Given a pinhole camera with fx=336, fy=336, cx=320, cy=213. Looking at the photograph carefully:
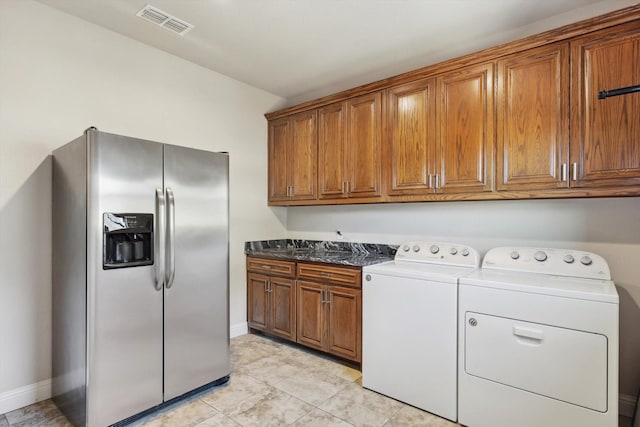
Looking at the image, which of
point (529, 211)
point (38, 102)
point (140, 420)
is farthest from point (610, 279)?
point (38, 102)

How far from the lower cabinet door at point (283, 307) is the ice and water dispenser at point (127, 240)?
4.61 feet

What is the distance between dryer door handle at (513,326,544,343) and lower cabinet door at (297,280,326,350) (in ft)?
4.91

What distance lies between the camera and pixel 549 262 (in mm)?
2230

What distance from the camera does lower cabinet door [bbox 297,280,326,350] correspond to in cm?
296

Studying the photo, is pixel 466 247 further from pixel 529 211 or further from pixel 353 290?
pixel 353 290

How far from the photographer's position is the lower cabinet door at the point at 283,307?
3.18 metres

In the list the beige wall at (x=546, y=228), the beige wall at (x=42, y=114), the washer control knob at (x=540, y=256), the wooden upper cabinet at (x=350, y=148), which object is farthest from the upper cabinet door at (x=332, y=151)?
the washer control knob at (x=540, y=256)

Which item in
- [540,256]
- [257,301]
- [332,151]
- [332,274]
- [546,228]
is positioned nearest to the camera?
[540,256]

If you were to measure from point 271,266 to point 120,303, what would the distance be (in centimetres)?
156

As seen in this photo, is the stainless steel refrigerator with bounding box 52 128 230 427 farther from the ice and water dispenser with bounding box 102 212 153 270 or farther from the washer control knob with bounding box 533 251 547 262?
the washer control knob with bounding box 533 251 547 262

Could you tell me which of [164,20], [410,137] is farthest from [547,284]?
[164,20]

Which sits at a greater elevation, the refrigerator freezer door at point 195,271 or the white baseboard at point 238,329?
the refrigerator freezer door at point 195,271

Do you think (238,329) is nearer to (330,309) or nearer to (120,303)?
(330,309)

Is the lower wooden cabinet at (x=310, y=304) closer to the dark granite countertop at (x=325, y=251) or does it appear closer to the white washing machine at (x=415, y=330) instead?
the dark granite countertop at (x=325, y=251)
